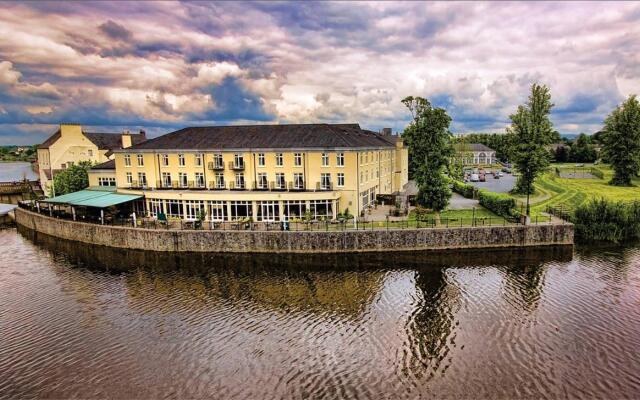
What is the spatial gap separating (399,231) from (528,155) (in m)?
19.9

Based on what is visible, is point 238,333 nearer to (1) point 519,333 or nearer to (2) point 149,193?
(1) point 519,333

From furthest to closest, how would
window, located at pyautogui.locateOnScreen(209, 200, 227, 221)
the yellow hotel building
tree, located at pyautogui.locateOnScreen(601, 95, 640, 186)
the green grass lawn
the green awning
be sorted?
tree, located at pyautogui.locateOnScreen(601, 95, 640, 186) < the green grass lawn < the green awning < window, located at pyautogui.locateOnScreen(209, 200, 227, 221) < the yellow hotel building

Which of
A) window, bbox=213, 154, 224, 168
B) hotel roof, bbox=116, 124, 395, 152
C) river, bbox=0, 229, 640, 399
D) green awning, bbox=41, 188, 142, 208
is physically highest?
hotel roof, bbox=116, 124, 395, 152

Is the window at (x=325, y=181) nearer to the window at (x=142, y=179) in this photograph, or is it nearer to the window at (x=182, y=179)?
the window at (x=182, y=179)

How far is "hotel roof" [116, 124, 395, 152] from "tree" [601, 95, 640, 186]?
40.2 m

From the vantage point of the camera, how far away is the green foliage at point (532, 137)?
4328 centimetres

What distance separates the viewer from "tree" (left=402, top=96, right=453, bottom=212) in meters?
Result: 40.7

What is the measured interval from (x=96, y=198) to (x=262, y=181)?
62.4ft

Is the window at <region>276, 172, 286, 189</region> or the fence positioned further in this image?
the window at <region>276, 172, 286, 189</region>

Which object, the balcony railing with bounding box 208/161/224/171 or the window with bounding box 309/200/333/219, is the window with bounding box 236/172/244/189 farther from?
the window with bounding box 309/200/333/219

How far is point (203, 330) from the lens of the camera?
2109 cm

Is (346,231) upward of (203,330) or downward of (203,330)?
upward

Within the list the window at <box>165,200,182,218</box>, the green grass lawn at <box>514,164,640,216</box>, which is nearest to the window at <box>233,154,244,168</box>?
the window at <box>165,200,182,218</box>

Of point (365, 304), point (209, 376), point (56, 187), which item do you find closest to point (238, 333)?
point (209, 376)
